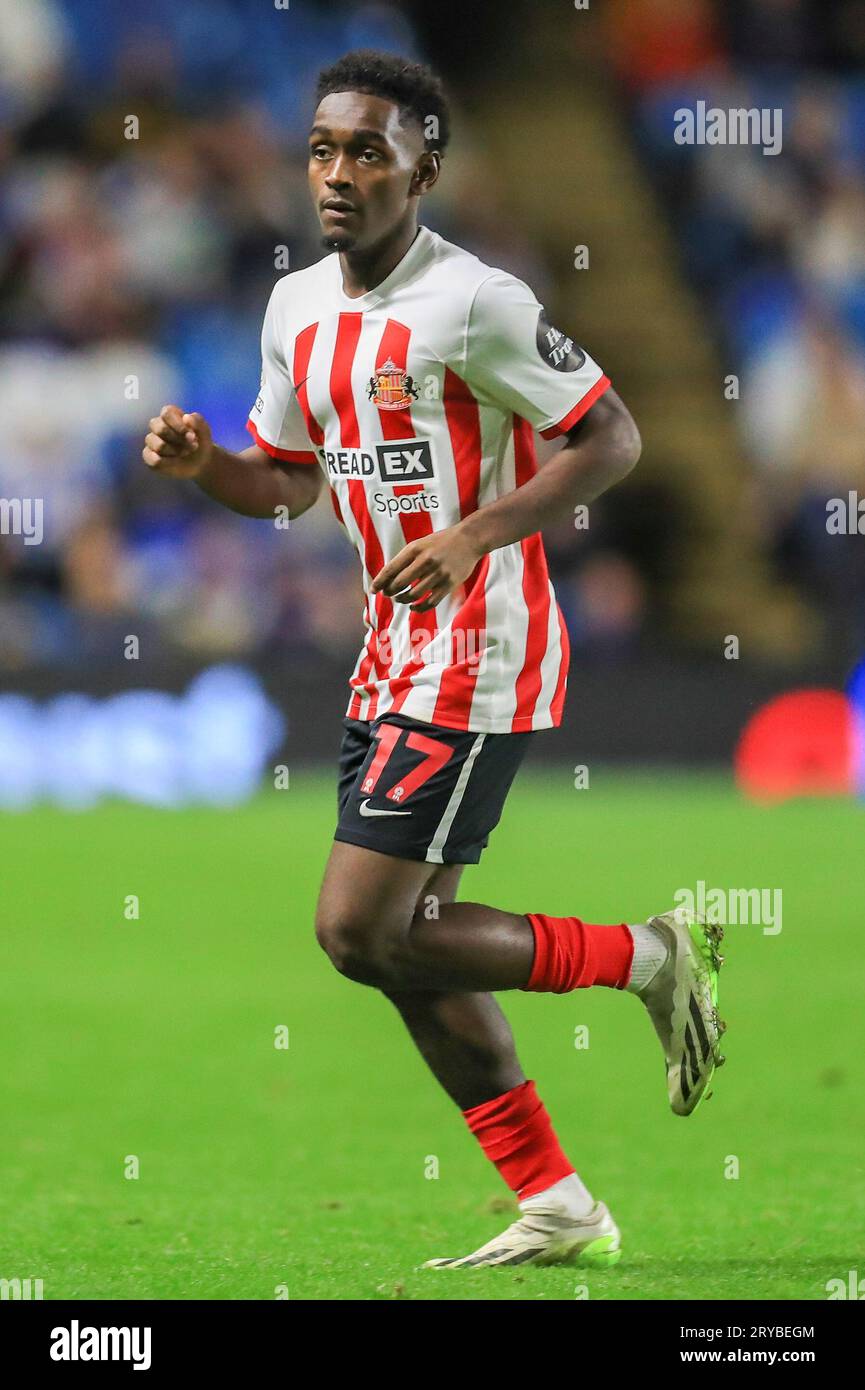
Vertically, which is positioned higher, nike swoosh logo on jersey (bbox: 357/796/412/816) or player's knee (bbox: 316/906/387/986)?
nike swoosh logo on jersey (bbox: 357/796/412/816)

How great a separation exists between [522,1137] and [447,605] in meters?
1.16

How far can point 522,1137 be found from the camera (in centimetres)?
453

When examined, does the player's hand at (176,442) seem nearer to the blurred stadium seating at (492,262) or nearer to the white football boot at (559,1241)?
the white football boot at (559,1241)

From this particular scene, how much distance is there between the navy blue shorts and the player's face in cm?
101

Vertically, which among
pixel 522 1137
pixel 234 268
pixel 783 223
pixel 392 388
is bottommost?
pixel 522 1137

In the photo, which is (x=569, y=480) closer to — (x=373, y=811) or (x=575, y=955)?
(x=373, y=811)

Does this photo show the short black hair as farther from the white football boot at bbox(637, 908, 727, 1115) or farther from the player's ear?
the white football boot at bbox(637, 908, 727, 1115)

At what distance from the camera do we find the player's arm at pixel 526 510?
4016mm

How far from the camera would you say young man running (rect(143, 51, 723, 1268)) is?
4242 millimetres

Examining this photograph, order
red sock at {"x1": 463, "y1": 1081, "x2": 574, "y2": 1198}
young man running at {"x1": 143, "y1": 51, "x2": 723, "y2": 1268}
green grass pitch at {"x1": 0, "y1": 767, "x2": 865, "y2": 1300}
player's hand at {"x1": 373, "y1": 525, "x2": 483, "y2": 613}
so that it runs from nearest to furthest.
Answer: player's hand at {"x1": 373, "y1": 525, "x2": 483, "y2": 613} → young man running at {"x1": 143, "y1": 51, "x2": 723, "y2": 1268} → green grass pitch at {"x1": 0, "y1": 767, "x2": 865, "y2": 1300} → red sock at {"x1": 463, "y1": 1081, "x2": 574, "y2": 1198}

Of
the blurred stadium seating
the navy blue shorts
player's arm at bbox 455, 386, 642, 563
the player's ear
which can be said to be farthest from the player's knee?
the blurred stadium seating

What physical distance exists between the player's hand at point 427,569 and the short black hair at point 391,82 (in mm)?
936

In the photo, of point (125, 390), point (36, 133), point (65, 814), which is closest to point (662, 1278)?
point (65, 814)

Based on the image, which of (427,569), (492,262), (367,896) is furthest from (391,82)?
(492,262)
